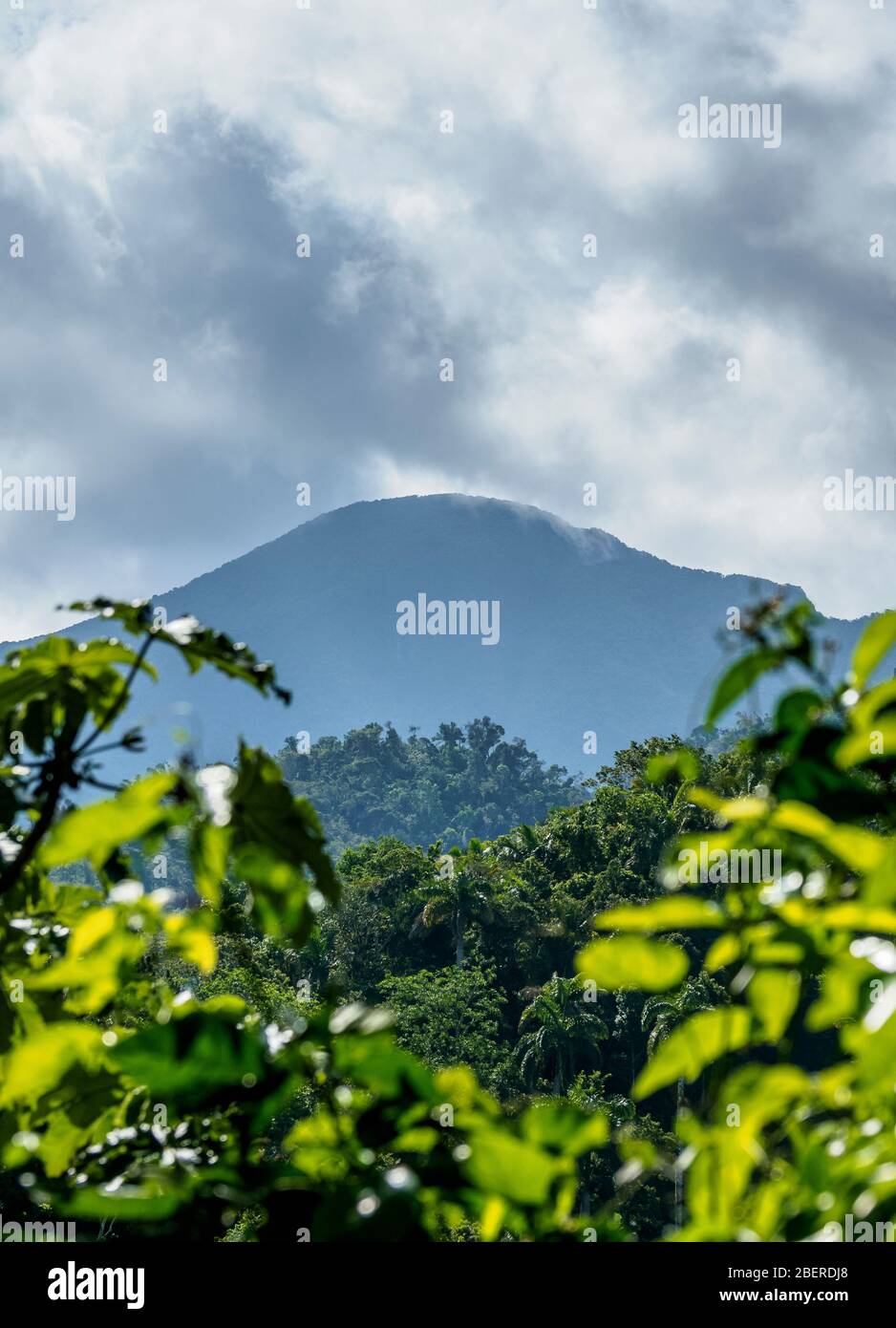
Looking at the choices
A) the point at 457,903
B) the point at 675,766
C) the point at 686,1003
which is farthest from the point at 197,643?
the point at 457,903

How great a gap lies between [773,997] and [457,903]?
2877 cm

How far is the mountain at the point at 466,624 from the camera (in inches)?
6703

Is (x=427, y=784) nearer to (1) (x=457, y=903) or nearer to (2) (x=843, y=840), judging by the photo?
(1) (x=457, y=903)

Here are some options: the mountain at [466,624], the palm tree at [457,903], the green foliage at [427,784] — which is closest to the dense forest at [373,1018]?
the palm tree at [457,903]

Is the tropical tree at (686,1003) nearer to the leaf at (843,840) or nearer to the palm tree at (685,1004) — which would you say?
the palm tree at (685,1004)

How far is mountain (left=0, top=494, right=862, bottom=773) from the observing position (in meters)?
170

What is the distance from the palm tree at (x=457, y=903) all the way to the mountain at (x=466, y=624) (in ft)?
445

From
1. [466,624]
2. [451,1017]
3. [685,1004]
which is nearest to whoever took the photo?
[685,1004]

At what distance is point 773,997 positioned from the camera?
513 millimetres

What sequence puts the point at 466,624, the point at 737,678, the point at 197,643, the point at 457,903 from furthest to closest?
the point at 466,624, the point at 457,903, the point at 197,643, the point at 737,678

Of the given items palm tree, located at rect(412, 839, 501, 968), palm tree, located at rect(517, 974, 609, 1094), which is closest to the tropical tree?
palm tree, located at rect(517, 974, 609, 1094)

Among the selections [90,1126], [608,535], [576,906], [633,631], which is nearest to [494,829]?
[576,906]
